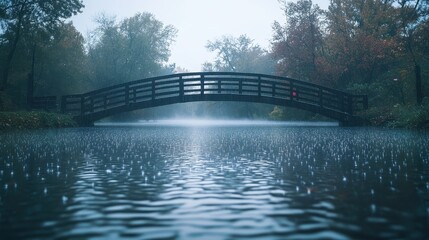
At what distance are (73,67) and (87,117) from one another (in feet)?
57.2

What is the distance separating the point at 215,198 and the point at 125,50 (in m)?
54.8

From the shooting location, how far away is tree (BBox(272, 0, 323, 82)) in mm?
44688

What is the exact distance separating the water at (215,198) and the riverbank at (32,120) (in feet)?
53.9

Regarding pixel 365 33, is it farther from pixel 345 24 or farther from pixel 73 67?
pixel 73 67

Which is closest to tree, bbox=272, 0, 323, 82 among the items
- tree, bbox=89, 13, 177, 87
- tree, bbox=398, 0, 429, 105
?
tree, bbox=398, 0, 429, 105

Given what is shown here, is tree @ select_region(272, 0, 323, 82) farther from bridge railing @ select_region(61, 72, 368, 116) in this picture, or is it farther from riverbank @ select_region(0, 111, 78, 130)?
riverbank @ select_region(0, 111, 78, 130)

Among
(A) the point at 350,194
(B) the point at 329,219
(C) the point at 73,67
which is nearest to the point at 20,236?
(B) the point at 329,219

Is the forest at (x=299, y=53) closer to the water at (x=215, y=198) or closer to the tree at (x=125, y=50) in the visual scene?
the tree at (x=125, y=50)

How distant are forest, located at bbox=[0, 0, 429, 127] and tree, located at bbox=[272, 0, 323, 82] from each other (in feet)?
0.35

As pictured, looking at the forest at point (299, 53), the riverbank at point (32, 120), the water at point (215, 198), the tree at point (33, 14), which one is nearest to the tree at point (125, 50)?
the forest at point (299, 53)

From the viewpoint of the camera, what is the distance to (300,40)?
45031mm

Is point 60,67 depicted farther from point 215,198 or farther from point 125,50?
point 215,198

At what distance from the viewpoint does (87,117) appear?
109ft

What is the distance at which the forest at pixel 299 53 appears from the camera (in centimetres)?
3506
